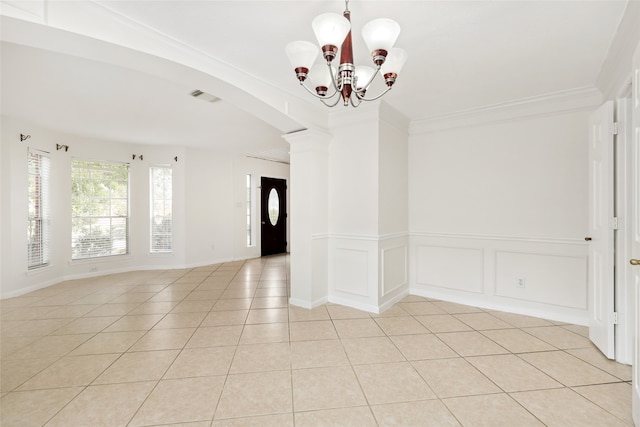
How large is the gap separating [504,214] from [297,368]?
299cm

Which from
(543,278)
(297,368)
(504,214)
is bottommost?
(297,368)

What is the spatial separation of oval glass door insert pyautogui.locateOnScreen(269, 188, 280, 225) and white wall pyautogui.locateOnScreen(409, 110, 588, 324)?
14.6 feet

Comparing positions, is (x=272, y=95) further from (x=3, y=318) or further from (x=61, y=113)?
(x=3, y=318)

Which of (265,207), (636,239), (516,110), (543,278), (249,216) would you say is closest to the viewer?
(636,239)

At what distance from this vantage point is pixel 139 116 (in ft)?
13.4

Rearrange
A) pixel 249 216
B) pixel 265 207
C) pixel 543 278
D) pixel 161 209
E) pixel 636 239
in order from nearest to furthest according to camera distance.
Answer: pixel 636 239
pixel 543 278
pixel 161 209
pixel 249 216
pixel 265 207

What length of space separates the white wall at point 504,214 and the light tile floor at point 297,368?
0.32 m

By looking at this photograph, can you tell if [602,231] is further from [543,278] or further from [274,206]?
[274,206]

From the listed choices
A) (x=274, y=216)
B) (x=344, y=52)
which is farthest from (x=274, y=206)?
(x=344, y=52)

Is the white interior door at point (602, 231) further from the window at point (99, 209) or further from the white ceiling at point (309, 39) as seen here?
the window at point (99, 209)

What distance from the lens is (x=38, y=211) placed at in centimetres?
461

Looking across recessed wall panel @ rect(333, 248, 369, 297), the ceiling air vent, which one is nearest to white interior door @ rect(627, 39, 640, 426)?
recessed wall panel @ rect(333, 248, 369, 297)

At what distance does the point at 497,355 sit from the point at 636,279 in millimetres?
1210

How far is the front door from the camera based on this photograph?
25.0 feet
